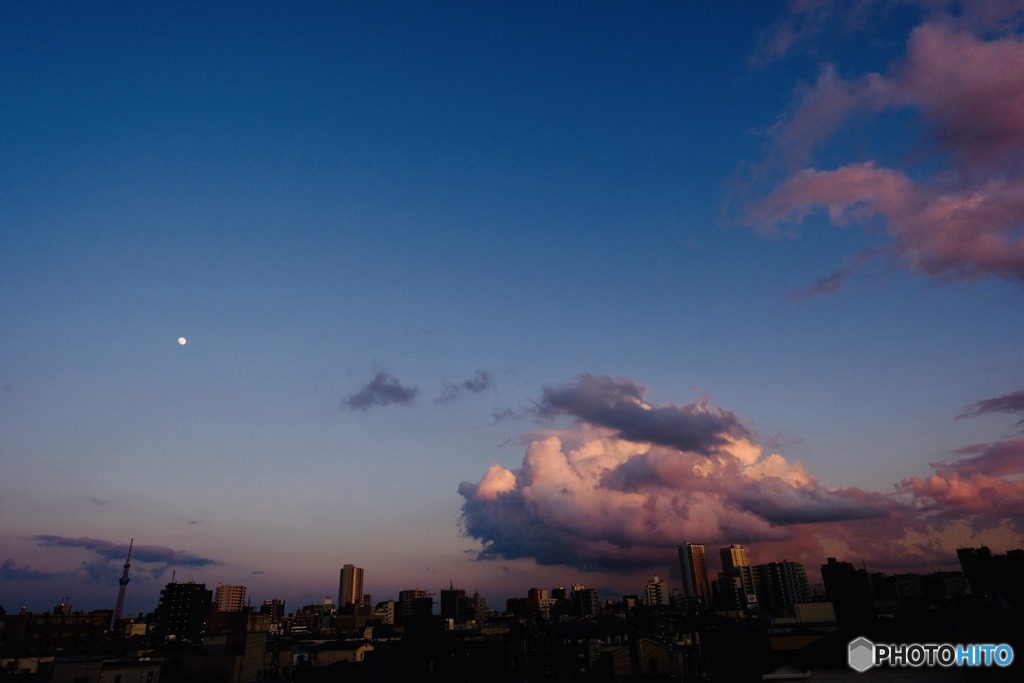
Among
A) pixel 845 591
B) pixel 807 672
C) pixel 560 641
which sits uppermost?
pixel 845 591

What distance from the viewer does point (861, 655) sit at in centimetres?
2328

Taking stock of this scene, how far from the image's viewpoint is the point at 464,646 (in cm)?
7850

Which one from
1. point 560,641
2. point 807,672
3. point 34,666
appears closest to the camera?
point 807,672

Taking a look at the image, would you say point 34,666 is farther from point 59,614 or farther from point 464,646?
point 59,614

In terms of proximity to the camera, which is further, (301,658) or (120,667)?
(301,658)

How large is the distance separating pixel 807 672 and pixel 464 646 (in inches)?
2510

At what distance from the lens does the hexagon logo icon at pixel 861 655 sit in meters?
23.1

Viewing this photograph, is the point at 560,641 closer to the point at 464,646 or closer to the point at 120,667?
the point at 464,646

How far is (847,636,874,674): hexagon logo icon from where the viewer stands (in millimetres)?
23078

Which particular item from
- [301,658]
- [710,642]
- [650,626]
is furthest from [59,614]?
[710,642]

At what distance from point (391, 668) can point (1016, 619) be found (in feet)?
145

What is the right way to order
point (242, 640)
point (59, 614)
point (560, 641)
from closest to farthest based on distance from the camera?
point (242, 640) → point (560, 641) → point (59, 614)

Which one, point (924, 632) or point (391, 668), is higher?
point (924, 632)

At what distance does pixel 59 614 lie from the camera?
16525 cm
